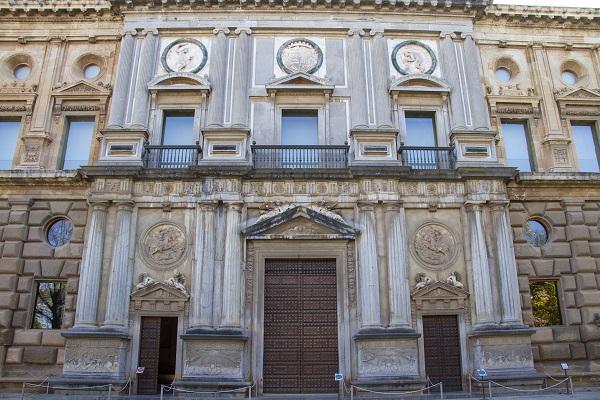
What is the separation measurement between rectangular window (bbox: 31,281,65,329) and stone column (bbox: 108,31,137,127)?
6229mm

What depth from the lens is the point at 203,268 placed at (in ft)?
57.0

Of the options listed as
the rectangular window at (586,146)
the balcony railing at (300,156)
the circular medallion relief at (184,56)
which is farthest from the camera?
the rectangular window at (586,146)

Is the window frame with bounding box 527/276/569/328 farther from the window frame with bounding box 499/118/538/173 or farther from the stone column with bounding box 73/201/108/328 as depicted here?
the stone column with bounding box 73/201/108/328

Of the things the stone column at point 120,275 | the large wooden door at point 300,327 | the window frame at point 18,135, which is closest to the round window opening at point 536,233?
the large wooden door at point 300,327

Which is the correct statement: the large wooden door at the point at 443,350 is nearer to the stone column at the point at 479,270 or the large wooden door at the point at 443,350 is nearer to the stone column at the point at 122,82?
the stone column at the point at 479,270

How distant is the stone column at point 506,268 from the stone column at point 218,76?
10.6 m

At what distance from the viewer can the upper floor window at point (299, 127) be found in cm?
2006

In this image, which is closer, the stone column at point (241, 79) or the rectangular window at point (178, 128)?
the stone column at point (241, 79)

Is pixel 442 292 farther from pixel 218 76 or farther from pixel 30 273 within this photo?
pixel 30 273

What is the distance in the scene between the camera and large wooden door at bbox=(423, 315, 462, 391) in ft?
56.1

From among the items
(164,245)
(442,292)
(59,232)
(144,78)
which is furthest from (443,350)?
(144,78)

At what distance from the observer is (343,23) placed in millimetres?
21297

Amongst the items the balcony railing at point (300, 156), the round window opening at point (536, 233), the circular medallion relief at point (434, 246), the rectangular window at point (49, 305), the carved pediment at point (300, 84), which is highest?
the carved pediment at point (300, 84)

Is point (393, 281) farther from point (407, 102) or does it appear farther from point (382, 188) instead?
point (407, 102)
